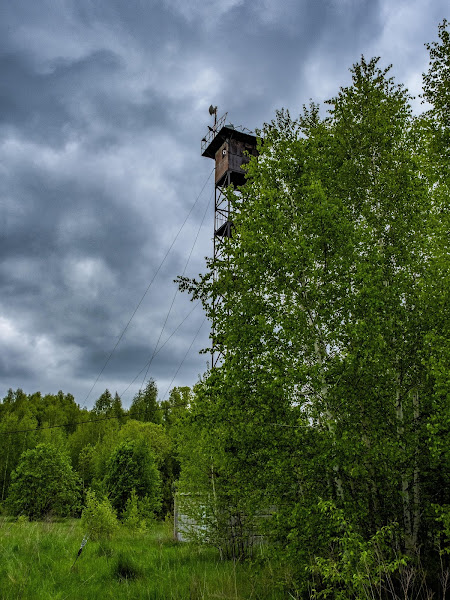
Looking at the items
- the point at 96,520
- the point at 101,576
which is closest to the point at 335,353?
the point at 101,576

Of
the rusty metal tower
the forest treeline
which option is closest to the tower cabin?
the rusty metal tower

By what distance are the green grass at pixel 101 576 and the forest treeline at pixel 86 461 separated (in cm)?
326

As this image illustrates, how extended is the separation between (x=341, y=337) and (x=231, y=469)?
334 centimetres

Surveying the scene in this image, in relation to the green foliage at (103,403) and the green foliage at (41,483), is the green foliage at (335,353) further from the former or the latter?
the green foliage at (103,403)

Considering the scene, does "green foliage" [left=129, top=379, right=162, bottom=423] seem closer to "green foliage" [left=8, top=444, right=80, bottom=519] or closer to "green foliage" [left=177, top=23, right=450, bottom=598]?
"green foliage" [left=8, top=444, right=80, bottom=519]

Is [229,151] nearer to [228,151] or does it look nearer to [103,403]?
[228,151]

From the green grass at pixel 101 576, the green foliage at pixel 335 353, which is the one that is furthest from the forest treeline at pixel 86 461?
the green foliage at pixel 335 353

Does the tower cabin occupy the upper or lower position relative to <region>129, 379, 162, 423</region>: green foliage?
upper

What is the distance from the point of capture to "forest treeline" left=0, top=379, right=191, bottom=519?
3228 cm

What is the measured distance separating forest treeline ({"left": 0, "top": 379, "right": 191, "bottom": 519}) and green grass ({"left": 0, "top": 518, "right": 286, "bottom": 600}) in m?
3.26

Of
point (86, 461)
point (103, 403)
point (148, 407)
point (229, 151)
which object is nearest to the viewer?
point (229, 151)

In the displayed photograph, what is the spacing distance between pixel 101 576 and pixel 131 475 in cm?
2875

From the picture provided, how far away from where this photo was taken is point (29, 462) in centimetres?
3331

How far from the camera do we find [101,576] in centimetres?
900
